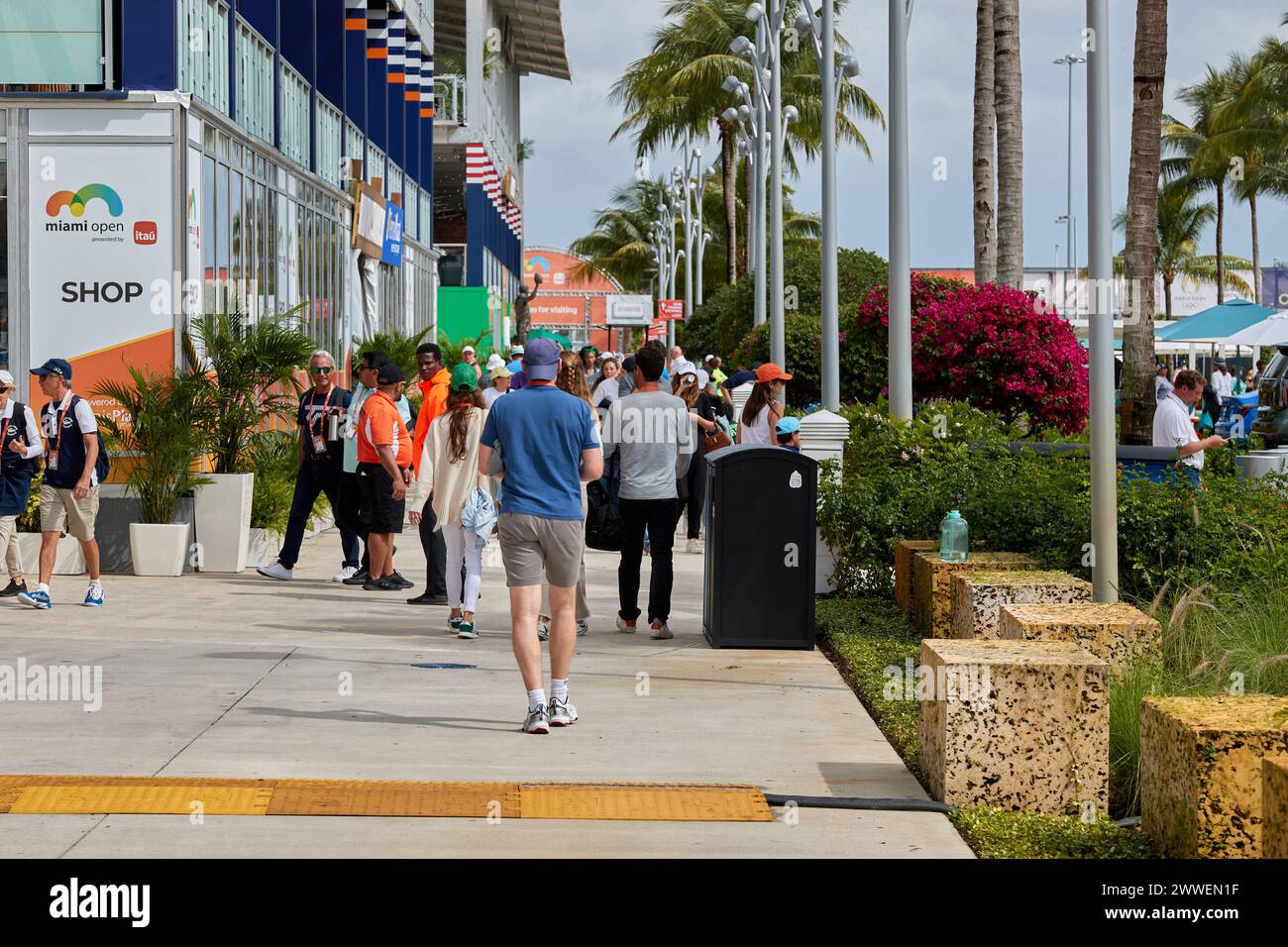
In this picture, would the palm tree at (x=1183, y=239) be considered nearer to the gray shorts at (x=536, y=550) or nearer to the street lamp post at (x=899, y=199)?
the street lamp post at (x=899, y=199)

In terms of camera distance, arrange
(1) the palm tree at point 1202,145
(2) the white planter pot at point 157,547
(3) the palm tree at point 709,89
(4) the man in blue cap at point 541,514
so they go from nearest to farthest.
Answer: (4) the man in blue cap at point 541,514 < (2) the white planter pot at point 157,547 < (3) the palm tree at point 709,89 < (1) the palm tree at point 1202,145

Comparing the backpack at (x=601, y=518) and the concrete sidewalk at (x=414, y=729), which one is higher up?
the backpack at (x=601, y=518)

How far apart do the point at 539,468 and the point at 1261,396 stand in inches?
916

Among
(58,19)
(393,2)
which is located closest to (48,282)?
(58,19)

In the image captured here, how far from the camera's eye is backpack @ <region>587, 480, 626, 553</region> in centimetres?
1105

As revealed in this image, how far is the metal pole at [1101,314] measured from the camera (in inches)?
358

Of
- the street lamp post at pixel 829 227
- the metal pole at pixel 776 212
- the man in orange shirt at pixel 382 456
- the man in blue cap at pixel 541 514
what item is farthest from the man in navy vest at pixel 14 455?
the metal pole at pixel 776 212

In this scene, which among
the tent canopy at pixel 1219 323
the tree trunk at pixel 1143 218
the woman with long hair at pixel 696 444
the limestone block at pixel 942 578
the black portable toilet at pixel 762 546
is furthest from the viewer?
the tent canopy at pixel 1219 323

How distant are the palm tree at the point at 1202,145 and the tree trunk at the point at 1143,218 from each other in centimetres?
5570

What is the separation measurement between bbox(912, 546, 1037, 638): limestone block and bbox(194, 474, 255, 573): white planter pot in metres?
6.46

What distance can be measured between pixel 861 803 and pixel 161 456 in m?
9.27

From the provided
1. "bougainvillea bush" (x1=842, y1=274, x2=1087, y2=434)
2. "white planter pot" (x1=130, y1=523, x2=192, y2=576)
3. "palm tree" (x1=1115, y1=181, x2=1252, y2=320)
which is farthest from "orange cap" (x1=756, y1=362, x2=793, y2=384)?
"palm tree" (x1=1115, y1=181, x2=1252, y2=320)

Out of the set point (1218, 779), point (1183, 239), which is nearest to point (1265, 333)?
point (1218, 779)

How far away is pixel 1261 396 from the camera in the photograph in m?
28.8
